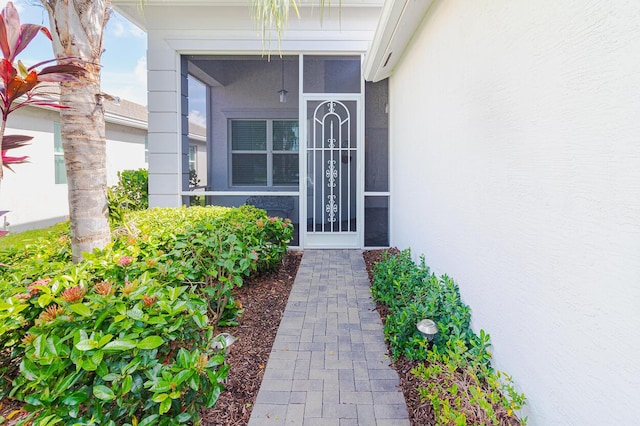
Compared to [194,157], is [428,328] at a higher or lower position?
lower

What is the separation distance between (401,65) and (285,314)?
4.09 metres

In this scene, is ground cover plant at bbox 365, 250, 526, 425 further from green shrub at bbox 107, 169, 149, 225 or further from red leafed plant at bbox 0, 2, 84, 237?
green shrub at bbox 107, 169, 149, 225

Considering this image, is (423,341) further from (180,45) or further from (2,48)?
(180,45)

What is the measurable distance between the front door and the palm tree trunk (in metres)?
4.31

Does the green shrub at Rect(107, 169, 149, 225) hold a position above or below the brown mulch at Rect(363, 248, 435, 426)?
above

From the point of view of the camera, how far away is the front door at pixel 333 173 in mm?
6910

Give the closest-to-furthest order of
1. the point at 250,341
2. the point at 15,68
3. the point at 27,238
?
1. the point at 15,68
2. the point at 250,341
3. the point at 27,238

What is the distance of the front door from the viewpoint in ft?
22.7

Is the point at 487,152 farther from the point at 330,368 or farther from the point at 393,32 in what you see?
the point at 393,32

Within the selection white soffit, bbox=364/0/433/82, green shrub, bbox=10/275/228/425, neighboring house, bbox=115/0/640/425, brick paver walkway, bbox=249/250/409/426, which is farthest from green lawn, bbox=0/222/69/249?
white soffit, bbox=364/0/433/82

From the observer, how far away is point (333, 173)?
695cm

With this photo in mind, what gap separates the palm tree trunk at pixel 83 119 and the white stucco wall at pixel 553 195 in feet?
9.38

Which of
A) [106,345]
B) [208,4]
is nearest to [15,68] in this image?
[106,345]

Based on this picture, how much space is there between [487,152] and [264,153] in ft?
19.1
